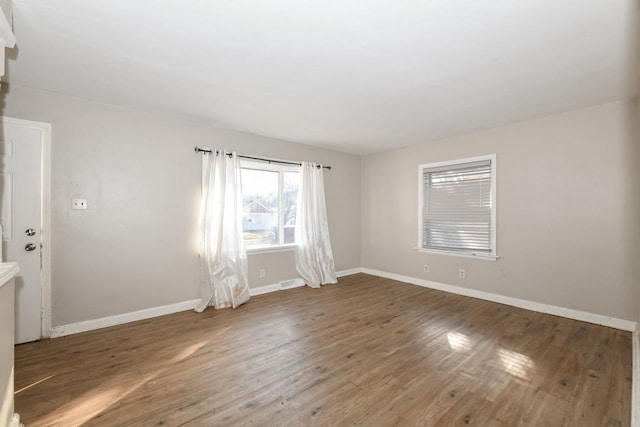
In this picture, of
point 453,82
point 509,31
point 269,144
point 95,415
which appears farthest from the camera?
point 269,144

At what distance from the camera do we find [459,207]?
14.5 feet

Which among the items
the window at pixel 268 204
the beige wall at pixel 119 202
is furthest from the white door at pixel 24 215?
the window at pixel 268 204

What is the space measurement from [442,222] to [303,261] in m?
2.40

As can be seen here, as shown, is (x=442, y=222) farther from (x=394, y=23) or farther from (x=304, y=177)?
(x=394, y=23)

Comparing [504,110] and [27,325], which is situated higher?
[504,110]

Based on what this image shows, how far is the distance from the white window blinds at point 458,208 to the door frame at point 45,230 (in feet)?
16.2

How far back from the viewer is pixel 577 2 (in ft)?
5.40

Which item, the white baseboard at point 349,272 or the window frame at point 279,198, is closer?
the window frame at point 279,198

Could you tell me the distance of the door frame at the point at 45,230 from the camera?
9.17ft

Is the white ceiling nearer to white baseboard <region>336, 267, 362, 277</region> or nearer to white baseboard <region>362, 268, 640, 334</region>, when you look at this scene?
white baseboard <region>362, 268, 640, 334</region>

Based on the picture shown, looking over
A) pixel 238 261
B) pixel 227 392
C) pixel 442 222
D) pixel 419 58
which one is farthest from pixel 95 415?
pixel 442 222

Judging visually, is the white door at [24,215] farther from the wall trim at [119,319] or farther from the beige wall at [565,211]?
the beige wall at [565,211]

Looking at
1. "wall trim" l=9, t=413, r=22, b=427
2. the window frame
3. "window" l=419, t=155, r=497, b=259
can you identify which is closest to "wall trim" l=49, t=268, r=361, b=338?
the window frame

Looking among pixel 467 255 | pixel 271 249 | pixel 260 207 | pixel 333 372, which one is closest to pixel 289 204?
pixel 260 207
